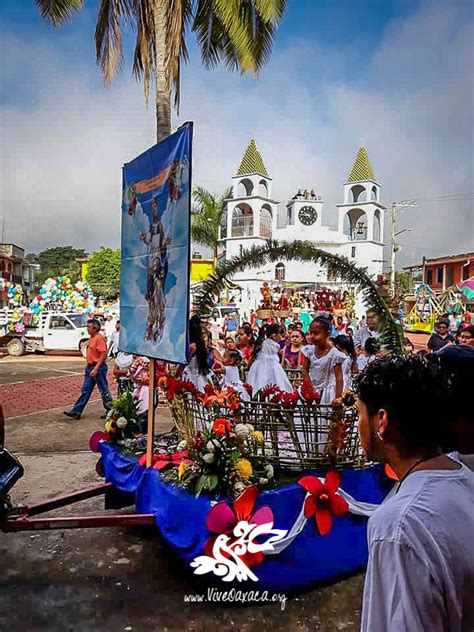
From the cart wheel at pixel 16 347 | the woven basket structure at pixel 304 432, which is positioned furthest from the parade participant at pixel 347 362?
the cart wheel at pixel 16 347

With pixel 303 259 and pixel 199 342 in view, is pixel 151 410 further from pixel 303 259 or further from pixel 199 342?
pixel 303 259

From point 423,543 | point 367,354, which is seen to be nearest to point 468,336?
point 367,354

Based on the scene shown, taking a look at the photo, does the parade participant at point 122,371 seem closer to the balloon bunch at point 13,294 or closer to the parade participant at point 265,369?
the parade participant at point 265,369

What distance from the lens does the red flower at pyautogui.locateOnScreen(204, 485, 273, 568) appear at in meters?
3.14

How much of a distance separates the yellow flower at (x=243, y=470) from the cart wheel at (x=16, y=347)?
17.3 meters

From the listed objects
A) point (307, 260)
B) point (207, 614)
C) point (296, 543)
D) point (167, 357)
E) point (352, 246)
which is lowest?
point (207, 614)

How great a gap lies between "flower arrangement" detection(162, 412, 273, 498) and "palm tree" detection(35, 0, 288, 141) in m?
7.23

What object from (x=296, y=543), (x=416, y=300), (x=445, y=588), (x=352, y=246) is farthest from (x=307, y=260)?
(x=352, y=246)

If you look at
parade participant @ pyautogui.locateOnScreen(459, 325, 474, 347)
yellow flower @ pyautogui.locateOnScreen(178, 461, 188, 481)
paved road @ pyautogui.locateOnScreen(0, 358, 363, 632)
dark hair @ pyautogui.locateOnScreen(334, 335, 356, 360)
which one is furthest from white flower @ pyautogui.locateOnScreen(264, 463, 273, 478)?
parade participant @ pyautogui.locateOnScreen(459, 325, 474, 347)

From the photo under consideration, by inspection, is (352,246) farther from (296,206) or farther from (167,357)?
(167,357)

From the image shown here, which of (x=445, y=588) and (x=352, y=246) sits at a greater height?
(x=352, y=246)

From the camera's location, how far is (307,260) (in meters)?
4.65

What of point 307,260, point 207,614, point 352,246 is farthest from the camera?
point 352,246

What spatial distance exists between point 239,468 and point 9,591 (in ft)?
5.62
